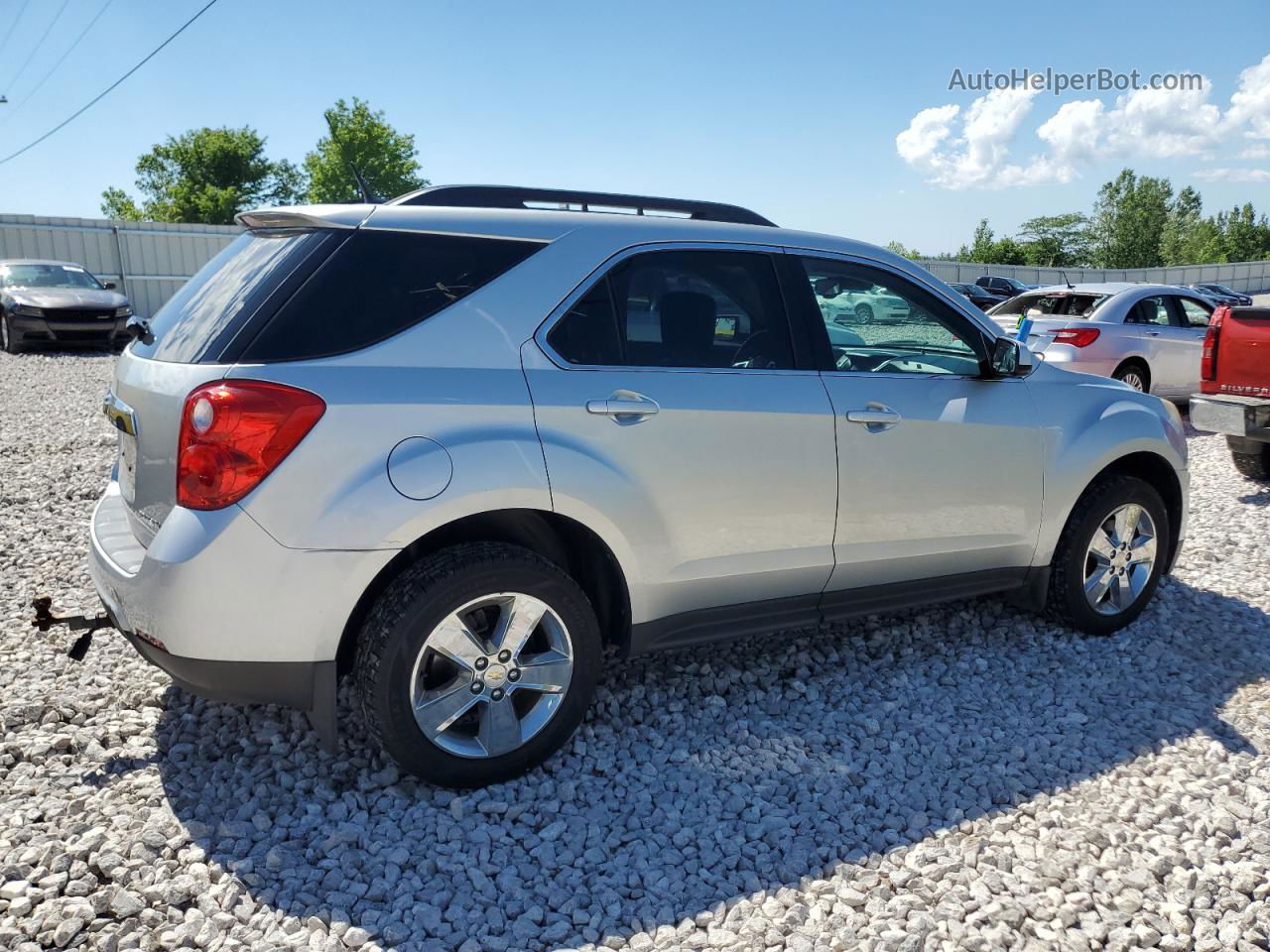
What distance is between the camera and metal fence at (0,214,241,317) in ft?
74.8

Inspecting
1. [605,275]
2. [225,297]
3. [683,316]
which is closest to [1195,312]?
[683,316]

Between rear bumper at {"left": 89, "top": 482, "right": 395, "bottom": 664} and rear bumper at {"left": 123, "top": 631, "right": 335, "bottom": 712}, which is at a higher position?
rear bumper at {"left": 89, "top": 482, "right": 395, "bottom": 664}

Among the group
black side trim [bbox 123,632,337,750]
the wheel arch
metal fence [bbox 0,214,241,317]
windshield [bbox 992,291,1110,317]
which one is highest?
metal fence [bbox 0,214,241,317]

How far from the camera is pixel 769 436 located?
3.50 m

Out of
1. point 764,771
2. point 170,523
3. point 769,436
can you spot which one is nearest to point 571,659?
point 764,771

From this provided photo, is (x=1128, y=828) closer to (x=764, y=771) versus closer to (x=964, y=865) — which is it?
(x=964, y=865)

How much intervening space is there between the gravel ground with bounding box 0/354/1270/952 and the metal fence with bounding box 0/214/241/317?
22362 mm

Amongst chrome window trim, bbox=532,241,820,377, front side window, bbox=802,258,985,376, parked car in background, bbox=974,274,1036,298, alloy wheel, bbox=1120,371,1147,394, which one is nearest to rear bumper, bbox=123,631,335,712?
chrome window trim, bbox=532,241,820,377

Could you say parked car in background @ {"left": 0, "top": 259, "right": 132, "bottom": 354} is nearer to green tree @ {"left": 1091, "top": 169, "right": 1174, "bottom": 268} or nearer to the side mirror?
the side mirror

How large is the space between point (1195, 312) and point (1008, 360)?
9.79m

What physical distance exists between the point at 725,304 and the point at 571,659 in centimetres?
139

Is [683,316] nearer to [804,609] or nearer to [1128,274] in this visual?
[804,609]

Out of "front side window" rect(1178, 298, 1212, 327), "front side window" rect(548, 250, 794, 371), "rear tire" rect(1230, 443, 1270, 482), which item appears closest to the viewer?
"front side window" rect(548, 250, 794, 371)

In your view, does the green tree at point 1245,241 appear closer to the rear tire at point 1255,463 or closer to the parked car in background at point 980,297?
the parked car in background at point 980,297
